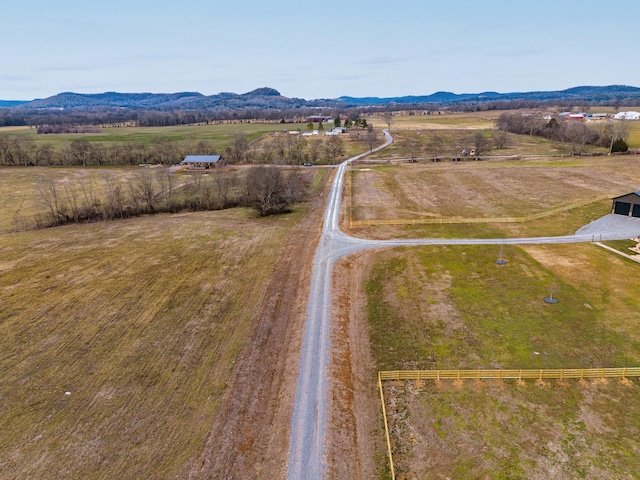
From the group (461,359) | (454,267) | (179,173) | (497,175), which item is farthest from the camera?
(179,173)

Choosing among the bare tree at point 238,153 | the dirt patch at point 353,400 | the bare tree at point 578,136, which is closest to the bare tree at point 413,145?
the bare tree at point 578,136

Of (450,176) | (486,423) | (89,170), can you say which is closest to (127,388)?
(486,423)

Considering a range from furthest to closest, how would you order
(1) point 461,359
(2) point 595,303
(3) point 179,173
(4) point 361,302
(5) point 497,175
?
(3) point 179,173, (5) point 497,175, (4) point 361,302, (2) point 595,303, (1) point 461,359

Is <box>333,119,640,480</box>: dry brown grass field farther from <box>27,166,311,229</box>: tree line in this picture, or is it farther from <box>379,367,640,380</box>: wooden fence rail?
<box>27,166,311,229</box>: tree line

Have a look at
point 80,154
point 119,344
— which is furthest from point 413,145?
point 119,344

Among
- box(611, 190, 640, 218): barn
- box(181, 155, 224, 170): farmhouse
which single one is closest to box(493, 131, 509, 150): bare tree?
box(611, 190, 640, 218): barn

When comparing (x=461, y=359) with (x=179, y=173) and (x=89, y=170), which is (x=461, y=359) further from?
(x=89, y=170)

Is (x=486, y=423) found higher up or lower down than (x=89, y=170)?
lower down

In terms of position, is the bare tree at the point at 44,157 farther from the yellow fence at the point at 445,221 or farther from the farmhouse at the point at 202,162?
the yellow fence at the point at 445,221
